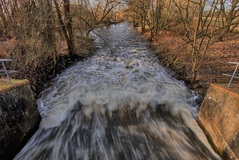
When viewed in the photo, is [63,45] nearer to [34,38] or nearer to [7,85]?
[34,38]

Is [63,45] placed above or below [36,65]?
above

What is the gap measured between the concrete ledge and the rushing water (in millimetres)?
349

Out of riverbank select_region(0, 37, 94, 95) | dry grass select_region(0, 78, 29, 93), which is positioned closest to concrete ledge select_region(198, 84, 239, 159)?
dry grass select_region(0, 78, 29, 93)

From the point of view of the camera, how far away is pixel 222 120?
3.97m

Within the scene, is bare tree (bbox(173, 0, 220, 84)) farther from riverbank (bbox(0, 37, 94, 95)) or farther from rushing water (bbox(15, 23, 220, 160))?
riverbank (bbox(0, 37, 94, 95))

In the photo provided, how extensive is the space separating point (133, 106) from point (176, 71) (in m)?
3.99

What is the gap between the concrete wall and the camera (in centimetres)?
378

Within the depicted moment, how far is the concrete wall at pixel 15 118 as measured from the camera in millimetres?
3777

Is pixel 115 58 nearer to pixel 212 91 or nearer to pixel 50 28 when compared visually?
pixel 50 28

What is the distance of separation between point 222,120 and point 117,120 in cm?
302

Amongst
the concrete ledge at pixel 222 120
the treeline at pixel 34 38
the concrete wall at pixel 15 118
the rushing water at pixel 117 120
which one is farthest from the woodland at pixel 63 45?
the concrete wall at pixel 15 118

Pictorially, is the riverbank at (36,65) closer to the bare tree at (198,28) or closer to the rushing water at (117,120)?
the rushing water at (117,120)

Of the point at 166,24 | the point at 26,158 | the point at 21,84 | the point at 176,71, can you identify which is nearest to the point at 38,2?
the point at 21,84

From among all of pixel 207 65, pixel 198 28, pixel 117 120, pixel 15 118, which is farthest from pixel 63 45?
pixel 207 65
